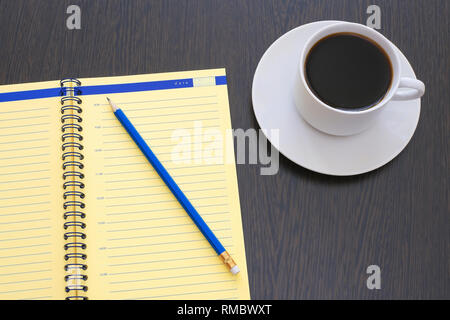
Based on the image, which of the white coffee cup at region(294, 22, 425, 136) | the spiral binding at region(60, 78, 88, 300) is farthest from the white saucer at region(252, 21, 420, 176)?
the spiral binding at region(60, 78, 88, 300)

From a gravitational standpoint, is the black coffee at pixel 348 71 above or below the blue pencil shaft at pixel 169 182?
above

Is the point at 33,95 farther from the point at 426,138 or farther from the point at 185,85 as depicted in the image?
the point at 426,138

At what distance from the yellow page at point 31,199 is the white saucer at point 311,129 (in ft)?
1.17

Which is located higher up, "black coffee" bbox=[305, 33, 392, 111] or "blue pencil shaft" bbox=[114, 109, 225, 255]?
"black coffee" bbox=[305, 33, 392, 111]

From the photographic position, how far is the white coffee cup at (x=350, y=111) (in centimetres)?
Result: 55

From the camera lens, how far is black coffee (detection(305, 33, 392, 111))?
1.86 feet

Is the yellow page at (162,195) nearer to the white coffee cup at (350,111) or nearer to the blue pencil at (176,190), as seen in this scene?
the blue pencil at (176,190)

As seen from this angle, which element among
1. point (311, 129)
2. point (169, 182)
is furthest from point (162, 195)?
point (311, 129)

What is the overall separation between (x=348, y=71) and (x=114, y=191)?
1.34 ft

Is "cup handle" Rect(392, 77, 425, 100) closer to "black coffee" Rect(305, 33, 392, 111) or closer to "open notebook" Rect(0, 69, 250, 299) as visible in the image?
"black coffee" Rect(305, 33, 392, 111)

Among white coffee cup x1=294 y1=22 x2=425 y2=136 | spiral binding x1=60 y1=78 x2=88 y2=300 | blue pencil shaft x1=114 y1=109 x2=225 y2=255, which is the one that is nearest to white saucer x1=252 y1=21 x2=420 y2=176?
white coffee cup x1=294 y1=22 x2=425 y2=136

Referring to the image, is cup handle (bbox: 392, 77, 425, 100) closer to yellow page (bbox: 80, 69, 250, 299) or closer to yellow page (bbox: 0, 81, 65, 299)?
yellow page (bbox: 80, 69, 250, 299)

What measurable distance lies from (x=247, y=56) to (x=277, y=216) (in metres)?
0.29

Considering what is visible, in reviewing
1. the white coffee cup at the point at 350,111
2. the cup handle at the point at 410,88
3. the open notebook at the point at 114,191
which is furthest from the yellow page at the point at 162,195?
the cup handle at the point at 410,88
